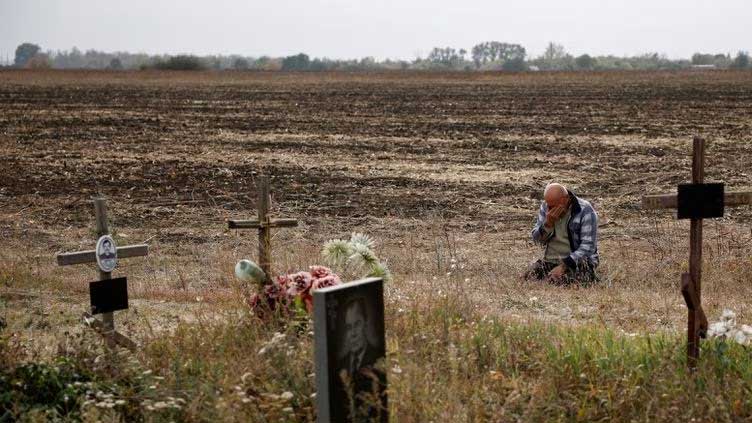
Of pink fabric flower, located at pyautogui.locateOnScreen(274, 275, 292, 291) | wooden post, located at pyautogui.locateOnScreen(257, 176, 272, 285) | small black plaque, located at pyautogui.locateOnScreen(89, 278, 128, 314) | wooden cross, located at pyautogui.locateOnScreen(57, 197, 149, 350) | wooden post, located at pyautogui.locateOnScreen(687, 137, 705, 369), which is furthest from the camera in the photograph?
wooden post, located at pyautogui.locateOnScreen(257, 176, 272, 285)

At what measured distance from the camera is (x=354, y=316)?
15.8 feet

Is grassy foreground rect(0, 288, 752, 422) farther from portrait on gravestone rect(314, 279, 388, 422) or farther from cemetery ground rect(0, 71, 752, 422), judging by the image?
portrait on gravestone rect(314, 279, 388, 422)

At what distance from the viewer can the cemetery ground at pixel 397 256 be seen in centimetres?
545

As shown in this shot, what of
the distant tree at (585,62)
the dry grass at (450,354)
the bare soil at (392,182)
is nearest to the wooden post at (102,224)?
the dry grass at (450,354)

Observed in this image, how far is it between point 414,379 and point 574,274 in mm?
4803

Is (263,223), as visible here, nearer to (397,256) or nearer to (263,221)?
(263,221)

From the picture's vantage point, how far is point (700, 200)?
19.9 ft

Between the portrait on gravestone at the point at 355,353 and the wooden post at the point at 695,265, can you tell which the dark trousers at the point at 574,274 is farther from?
the portrait on gravestone at the point at 355,353

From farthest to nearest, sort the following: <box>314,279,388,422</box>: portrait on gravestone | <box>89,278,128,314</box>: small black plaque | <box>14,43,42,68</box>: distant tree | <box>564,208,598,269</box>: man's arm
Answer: <box>14,43,42,68</box>: distant tree
<box>564,208,598,269</box>: man's arm
<box>89,278,128,314</box>: small black plaque
<box>314,279,388,422</box>: portrait on gravestone

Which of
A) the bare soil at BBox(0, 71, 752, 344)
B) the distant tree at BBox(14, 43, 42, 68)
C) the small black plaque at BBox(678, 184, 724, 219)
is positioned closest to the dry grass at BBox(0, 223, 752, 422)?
the bare soil at BBox(0, 71, 752, 344)

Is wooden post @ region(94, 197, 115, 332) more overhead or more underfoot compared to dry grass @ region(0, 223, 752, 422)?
more overhead

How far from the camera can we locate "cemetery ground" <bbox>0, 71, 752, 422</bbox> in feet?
17.9

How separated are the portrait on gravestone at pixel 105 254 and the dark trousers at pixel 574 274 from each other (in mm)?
4534

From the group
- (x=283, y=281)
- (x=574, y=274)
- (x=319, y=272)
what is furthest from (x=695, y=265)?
(x=574, y=274)
